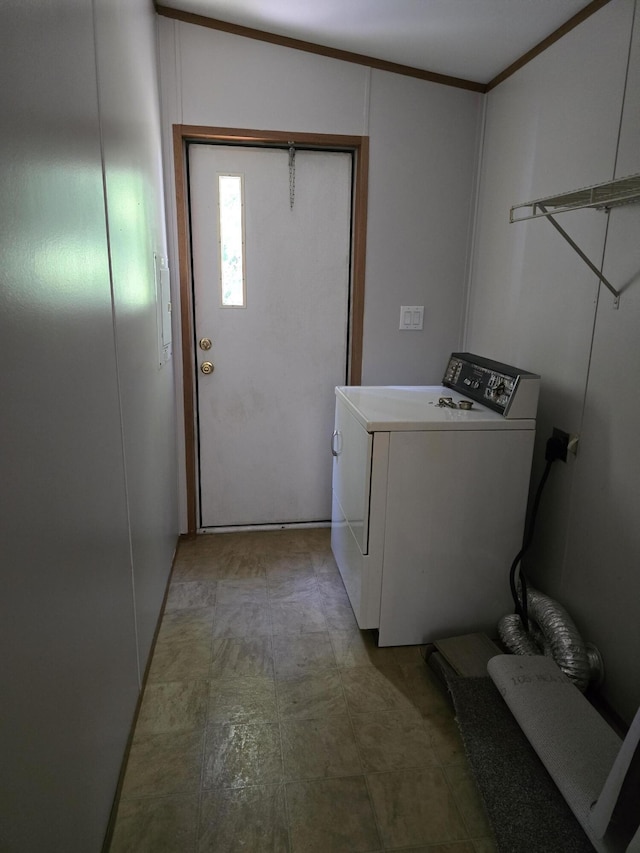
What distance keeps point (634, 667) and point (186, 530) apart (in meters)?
2.22

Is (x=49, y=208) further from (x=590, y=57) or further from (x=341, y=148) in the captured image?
(x=341, y=148)

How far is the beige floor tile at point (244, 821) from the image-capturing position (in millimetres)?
1401

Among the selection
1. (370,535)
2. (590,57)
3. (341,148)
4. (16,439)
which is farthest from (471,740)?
(341,148)

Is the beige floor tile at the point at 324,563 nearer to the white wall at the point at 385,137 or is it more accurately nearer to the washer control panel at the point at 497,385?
the white wall at the point at 385,137

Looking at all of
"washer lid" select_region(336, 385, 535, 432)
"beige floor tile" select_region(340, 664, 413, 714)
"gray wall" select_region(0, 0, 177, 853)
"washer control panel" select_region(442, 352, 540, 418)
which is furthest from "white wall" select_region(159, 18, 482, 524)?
"beige floor tile" select_region(340, 664, 413, 714)

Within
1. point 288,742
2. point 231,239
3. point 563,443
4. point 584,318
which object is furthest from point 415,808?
point 231,239

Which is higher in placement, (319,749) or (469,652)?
(469,652)

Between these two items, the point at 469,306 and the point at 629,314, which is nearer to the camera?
the point at 629,314

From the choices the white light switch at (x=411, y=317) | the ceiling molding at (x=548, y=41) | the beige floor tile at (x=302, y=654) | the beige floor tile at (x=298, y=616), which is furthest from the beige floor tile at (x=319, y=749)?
the ceiling molding at (x=548, y=41)

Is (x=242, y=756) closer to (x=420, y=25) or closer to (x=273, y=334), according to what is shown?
(x=273, y=334)

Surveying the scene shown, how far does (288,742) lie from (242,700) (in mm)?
242

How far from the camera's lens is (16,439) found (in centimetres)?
86

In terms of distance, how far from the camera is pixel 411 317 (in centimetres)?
300

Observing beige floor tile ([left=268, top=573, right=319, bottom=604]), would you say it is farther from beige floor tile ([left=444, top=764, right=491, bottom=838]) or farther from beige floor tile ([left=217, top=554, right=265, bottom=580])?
beige floor tile ([left=444, top=764, right=491, bottom=838])
